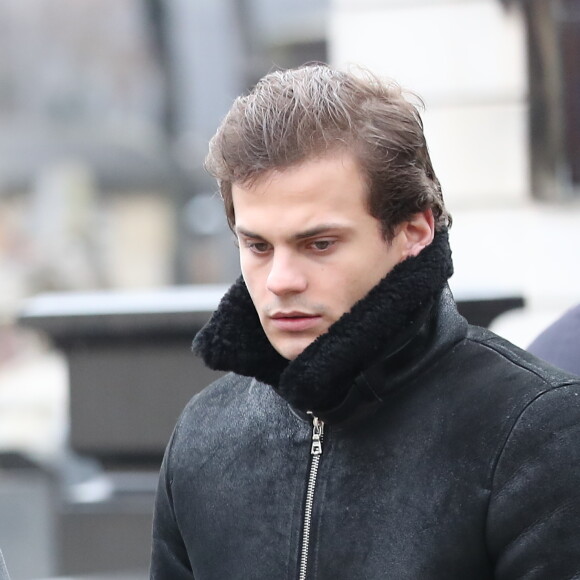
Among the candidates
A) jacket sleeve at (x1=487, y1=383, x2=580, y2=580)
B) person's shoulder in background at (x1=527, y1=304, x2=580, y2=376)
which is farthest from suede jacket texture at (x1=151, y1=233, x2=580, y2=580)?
person's shoulder in background at (x1=527, y1=304, x2=580, y2=376)

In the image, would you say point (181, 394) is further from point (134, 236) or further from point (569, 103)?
point (134, 236)

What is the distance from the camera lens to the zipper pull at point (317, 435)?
208 cm

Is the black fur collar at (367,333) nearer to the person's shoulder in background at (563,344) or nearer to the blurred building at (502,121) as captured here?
the person's shoulder in background at (563,344)

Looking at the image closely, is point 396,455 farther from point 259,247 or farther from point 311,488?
point 259,247

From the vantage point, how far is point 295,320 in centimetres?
199

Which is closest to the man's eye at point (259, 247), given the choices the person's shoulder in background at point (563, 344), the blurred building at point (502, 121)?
the person's shoulder in background at point (563, 344)

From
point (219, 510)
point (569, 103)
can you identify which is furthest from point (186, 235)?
point (219, 510)

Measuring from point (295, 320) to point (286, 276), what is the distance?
83mm

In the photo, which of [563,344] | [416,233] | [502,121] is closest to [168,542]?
[416,233]

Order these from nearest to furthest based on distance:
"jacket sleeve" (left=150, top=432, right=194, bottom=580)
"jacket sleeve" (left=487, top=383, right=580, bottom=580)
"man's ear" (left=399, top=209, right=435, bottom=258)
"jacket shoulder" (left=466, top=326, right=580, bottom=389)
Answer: "jacket sleeve" (left=487, top=383, right=580, bottom=580)
"jacket shoulder" (left=466, top=326, right=580, bottom=389)
"man's ear" (left=399, top=209, right=435, bottom=258)
"jacket sleeve" (left=150, top=432, right=194, bottom=580)

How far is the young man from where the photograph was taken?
6.16 ft

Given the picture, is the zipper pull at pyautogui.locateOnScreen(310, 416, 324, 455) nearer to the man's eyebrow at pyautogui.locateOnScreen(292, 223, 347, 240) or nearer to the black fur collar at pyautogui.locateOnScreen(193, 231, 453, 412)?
the black fur collar at pyautogui.locateOnScreen(193, 231, 453, 412)

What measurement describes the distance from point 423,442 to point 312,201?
426 millimetres

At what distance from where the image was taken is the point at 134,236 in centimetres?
1288
